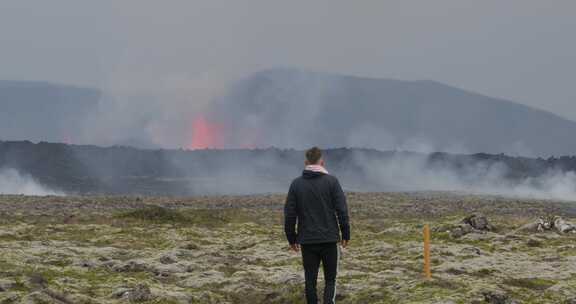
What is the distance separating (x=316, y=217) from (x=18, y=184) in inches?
6283

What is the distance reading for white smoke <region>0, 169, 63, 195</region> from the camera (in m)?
140

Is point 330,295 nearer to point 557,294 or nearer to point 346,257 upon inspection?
point 557,294

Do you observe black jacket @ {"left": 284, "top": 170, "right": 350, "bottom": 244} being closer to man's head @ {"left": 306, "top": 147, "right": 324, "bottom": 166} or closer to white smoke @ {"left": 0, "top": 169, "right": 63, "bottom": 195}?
man's head @ {"left": 306, "top": 147, "right": 324, "bottom": 166}

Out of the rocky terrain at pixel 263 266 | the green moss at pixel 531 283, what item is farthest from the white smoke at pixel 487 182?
the green moss at pixel 531 283

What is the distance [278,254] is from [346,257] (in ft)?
10.8

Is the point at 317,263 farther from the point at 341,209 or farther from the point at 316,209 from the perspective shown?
the point at 341,209

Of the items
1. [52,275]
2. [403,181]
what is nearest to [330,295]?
[52,275]

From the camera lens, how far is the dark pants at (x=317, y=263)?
1312 cm

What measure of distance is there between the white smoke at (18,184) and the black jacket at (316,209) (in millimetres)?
135468

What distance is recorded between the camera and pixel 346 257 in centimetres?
2645

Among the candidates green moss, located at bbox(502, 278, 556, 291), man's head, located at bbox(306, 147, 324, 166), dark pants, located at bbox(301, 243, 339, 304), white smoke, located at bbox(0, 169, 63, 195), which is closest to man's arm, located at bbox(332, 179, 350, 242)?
dark pants, located at bbox(301, 243, 339, 304)

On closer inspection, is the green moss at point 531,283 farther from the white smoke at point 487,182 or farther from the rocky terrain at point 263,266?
the white smoke at point 487,182

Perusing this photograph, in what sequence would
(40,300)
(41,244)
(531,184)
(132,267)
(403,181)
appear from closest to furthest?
(40,300) < (132,267) < (41,244) < (531,184) < (403,181)

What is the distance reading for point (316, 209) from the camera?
13.0 metres
